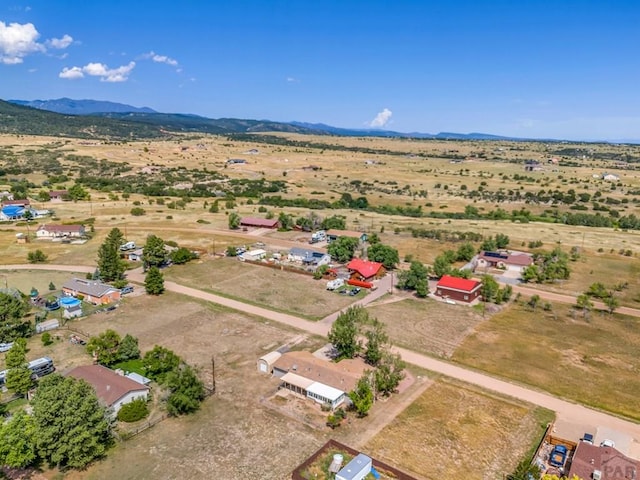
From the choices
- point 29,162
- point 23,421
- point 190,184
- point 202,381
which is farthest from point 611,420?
point 29,162

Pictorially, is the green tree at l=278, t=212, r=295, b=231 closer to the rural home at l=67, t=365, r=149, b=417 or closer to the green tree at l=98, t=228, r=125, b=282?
the green tree at l=98, t=228, r=125, b=282

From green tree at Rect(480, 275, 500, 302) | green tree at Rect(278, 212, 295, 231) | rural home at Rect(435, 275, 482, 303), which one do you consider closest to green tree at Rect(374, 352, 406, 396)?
rural home at Rect(435, 275, 482, 303)

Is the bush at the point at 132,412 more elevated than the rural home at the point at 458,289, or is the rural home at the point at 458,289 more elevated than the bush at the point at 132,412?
the rural home at the point at 458,289

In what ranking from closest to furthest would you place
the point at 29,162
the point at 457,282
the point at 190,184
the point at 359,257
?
the point at 457,282 → the point at 359,257 → the point at 190,184 → the point at 29,162

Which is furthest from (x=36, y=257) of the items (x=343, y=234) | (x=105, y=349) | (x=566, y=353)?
(x=566, y=353)

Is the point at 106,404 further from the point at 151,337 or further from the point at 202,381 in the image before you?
the point at 151,337

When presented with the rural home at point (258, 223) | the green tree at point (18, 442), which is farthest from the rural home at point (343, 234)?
the green tree at point (18, 442)

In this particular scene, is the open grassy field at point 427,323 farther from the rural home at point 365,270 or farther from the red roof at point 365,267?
the red roof at point 365,267
